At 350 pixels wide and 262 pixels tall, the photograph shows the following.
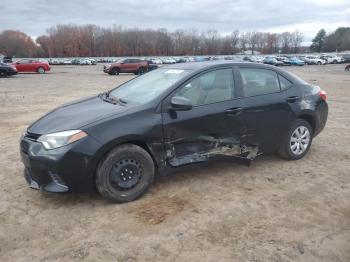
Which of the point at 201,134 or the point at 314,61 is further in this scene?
the point at 314,61

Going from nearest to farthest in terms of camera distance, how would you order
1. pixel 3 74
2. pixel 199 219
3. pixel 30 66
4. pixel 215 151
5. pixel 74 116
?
1. pixel 199 219
2. pixel 74 116
3. pixel 215 151
4. pixel 3 74
5. pixel 30 66

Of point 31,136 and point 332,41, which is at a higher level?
point 332,41

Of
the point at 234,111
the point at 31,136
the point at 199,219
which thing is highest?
the point at 234,111

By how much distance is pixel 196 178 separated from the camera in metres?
5.02

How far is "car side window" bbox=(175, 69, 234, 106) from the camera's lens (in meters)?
4.67

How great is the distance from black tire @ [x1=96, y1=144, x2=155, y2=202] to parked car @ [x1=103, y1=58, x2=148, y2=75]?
29964 millimetres

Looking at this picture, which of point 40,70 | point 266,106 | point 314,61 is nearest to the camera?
point 266,106

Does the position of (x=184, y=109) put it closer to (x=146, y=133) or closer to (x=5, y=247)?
(x=146, y=133)

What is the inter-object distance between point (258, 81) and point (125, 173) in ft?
7.92

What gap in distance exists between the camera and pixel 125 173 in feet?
13.9

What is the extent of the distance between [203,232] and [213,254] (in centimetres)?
38

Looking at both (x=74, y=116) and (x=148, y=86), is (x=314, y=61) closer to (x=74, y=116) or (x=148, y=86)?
(x=148, y=86)

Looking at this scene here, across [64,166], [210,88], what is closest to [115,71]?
[210,88]

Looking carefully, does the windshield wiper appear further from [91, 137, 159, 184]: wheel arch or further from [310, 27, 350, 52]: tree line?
[310, 27, 350, 52]: tree line
